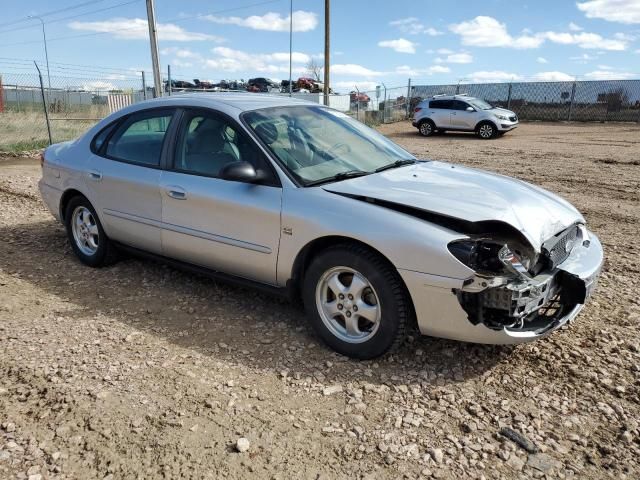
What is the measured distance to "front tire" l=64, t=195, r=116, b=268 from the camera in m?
4.91

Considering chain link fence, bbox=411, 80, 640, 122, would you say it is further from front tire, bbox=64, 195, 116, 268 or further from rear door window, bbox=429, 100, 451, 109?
front tire, bbox=64, 195, 116, 268

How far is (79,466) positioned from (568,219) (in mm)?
3183

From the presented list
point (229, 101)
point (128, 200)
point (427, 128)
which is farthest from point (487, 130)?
point (128, 200)

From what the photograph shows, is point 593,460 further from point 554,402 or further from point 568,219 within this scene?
point 568,219

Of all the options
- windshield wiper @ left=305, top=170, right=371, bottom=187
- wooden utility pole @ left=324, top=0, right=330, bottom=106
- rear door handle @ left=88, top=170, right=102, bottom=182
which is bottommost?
rear door handle @ left=88, top=170, right=102, bottom=182

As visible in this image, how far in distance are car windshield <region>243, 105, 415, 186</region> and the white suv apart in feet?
56.5

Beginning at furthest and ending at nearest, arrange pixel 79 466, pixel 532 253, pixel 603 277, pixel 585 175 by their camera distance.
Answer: pixel 585 175, pixel 603 277, pixel 532 253, pixel 79 466

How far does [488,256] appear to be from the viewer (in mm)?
2982

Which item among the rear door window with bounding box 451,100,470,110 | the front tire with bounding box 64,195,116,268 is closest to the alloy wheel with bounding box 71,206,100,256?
the front tire with bounding box 64,195,116,268

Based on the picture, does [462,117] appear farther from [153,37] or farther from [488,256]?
[488,256]

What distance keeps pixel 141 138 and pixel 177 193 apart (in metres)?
0.85

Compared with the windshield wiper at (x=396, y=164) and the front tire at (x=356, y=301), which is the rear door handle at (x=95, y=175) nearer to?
the front tire at (x=356, y=301)

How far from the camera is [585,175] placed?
414 inches

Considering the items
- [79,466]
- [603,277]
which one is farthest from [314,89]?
[79,466]
